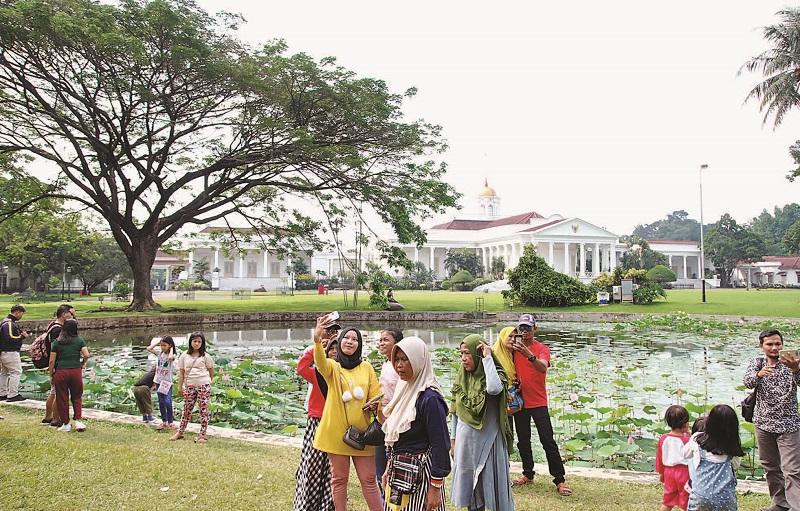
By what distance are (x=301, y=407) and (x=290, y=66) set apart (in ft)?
50.1

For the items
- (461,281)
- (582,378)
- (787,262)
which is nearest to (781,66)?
(582,378)

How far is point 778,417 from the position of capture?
161 inches

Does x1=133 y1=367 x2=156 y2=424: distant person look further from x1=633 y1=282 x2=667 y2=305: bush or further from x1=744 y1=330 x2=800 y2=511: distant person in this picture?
x1=633 y1=282 x2=667 y2=305: bush

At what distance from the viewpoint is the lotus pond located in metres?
6.41

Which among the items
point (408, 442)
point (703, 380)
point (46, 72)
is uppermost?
point (46, 72)

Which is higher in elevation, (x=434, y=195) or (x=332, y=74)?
(x=332, y=74)

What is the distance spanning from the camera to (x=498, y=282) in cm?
5594

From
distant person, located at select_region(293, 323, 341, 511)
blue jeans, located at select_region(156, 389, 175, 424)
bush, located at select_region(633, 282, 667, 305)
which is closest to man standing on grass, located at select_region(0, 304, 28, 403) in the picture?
blue jeans, located at select_region(156, 389, 175, 424)

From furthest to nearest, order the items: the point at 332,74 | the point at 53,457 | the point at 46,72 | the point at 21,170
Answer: the point at 21,170 < the point at 332,74 < the point at 46,72 < the point at 53,457

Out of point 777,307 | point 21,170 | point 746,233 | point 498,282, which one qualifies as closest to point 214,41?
point 21,170

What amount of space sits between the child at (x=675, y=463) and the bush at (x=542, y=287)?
2439 cm

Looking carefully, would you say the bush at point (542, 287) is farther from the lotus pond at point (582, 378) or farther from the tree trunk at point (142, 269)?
the tree trunk at point (142, 269)

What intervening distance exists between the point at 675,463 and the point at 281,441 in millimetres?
3897

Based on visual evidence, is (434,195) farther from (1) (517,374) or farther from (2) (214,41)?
(1) (517,374)
